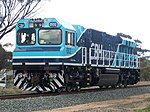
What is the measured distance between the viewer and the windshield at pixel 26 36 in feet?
61.9

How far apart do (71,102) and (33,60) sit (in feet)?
12.7

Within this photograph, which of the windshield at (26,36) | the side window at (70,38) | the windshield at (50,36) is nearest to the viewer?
the windshield at (50,36)

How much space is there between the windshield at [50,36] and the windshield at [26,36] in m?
0.46

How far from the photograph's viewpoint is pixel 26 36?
19078 mm

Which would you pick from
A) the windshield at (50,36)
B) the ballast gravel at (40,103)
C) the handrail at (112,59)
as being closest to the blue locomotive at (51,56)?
the windshield at (50,36)

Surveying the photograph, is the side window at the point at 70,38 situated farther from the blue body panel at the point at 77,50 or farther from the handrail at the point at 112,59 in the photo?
the handrail at the point at 112,59

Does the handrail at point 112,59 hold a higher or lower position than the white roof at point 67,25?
lower

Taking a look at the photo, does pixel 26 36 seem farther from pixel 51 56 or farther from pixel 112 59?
pixel 112 59

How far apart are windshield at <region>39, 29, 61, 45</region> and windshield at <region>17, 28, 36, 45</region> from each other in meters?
0.46

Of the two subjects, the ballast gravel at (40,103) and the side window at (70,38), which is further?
the side window at (70,38)

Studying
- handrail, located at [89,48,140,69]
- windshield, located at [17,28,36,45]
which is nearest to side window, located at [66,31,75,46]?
windshield, located at [17,28,36,45]

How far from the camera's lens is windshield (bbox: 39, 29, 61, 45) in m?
18.3

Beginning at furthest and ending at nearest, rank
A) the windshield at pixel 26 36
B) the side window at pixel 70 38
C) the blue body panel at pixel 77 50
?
1. the windshield at pixel 26 36
2. the side window at pixel 70 38
3. the blue body panel at pixel 77 50

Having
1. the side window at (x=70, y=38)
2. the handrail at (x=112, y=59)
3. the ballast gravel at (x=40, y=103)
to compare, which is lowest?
the ballast gravel at (x=40, y=103)
